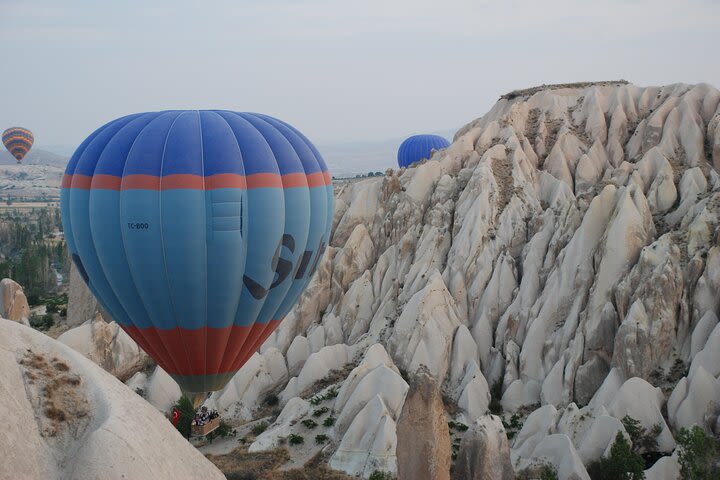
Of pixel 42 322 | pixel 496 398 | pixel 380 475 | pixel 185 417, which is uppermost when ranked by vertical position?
pixel 380 475

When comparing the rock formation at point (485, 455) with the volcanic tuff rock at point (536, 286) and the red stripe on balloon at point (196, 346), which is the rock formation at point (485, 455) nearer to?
the volcanic tuff rock at point (536, 286)

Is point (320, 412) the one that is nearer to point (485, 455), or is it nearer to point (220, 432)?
point (220, 432)

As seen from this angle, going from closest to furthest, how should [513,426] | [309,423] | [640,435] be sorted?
[640,435]
[513,426]
[309,423]

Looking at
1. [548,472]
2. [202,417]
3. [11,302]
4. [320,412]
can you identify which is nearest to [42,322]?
[11,302]

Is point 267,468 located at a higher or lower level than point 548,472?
lower

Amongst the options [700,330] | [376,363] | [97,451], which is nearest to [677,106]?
[700,330]

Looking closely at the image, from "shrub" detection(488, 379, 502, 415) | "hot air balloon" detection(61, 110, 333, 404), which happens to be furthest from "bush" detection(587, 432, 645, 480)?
"hot air balloon" detection(61, 110, 333, 404)

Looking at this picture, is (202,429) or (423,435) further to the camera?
(202,429)
